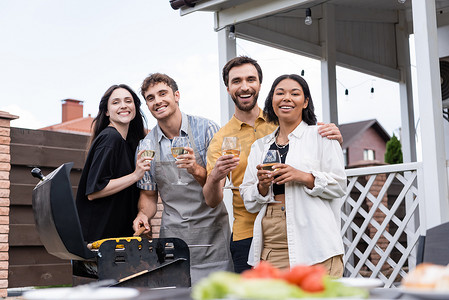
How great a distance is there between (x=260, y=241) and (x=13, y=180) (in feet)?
11.9

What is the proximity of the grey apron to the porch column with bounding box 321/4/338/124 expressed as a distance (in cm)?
327

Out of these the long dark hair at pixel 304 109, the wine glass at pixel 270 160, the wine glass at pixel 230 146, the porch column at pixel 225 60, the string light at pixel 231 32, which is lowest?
the wine glass at pixel 270 160

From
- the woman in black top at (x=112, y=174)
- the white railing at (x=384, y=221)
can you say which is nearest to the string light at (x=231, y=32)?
the white railing at (x=384, y=221)

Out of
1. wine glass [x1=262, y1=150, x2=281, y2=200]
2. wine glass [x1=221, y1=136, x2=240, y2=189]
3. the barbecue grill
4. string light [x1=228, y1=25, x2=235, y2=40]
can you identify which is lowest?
the barbecue grill

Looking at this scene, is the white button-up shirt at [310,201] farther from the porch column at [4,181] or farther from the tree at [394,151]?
the tree at [394,151]

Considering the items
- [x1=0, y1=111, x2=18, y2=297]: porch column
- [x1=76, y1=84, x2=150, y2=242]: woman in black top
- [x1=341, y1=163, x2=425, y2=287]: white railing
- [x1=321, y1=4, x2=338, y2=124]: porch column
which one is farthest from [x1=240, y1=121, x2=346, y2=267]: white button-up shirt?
[x1=321, y1=4, x2=338, y2=124]: porch column

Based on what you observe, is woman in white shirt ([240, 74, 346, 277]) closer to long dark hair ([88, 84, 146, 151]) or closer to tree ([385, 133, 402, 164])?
long dark hair ([88, 84, 146, 151])

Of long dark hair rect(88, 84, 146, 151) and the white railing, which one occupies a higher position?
long dark hair rect(88, 84, 146, 151)

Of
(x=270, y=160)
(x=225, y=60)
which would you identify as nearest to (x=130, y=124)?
(x=270, y=160)

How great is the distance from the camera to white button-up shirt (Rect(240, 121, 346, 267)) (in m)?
2.57

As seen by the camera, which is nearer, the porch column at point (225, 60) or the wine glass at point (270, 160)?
the wine glass at point (270, 160)

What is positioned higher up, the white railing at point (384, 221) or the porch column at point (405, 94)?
the porch column at point (405, 94)

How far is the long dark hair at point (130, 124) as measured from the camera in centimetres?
336

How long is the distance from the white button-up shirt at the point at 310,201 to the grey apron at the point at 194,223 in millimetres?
474
